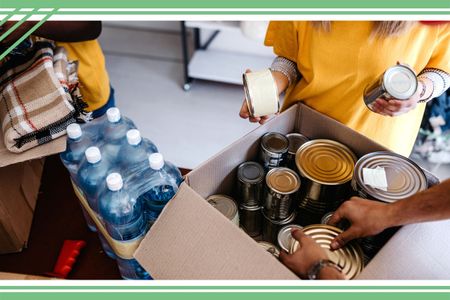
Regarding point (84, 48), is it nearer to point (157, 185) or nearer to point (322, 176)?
point (157, 185)

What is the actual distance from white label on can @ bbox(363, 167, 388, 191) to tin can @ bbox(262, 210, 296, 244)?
240 millimetres

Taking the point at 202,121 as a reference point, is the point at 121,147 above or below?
above

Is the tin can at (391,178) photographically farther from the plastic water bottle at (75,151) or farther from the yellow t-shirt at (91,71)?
the yellow t-shirt at (91,71)

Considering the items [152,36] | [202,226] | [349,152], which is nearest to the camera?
[202,226]

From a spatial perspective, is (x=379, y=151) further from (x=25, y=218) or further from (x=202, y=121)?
(x=202, y=121)

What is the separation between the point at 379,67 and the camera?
1177 millimetres

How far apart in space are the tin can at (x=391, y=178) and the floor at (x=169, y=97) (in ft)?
5.73

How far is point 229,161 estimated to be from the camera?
1167mm

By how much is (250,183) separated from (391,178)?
373mm

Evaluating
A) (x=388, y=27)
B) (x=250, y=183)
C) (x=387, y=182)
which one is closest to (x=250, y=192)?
(x=250, y=183)

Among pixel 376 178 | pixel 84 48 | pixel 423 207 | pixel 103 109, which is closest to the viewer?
pixel 423 207
